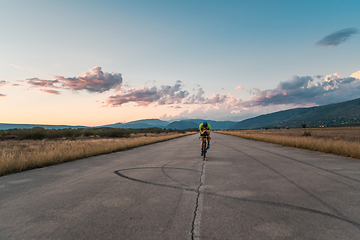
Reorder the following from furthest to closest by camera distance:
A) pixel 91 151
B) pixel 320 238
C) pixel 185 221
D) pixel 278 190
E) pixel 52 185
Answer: pixel 91 151, pixel 52 185, pixel 278 190, pixel 185 221, pixel 320 238

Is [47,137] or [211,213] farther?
[47,137]

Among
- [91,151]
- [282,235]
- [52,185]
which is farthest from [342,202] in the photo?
[91,151]

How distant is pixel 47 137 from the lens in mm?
40094

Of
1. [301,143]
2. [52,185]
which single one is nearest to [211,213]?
[52,185]

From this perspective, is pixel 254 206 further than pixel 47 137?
No

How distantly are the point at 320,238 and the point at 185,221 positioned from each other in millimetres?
1940

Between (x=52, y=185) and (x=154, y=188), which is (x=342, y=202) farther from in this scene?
(x=52, y=185)

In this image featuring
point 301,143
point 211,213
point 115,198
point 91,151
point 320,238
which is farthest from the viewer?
point 301,143

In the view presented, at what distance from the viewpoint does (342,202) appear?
4.18 metres

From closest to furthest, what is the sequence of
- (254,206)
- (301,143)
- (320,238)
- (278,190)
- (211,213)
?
(320,238) → (211,213) → (254,206) → (278,190) → (301,143)

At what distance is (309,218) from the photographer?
3.44 meters

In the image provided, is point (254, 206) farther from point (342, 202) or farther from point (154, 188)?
point (154, 188)

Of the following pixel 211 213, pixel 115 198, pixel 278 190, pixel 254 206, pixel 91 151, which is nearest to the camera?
pixel 211 213

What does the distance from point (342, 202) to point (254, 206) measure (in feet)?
6.20
